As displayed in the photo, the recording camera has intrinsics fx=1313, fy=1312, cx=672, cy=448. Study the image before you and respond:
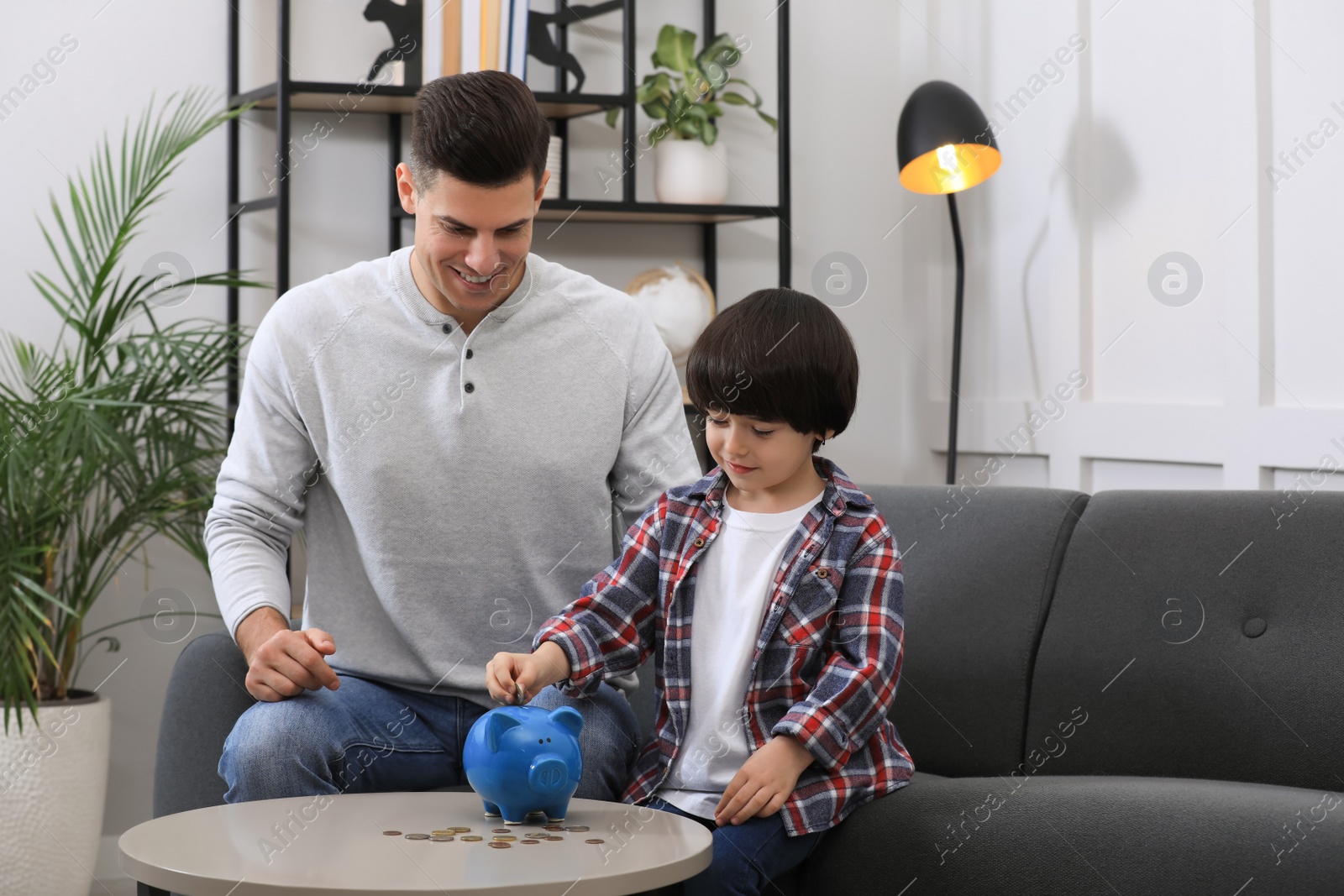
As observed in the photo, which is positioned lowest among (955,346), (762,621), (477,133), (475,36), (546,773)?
(546,773)

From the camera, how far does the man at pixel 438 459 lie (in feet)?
5.19

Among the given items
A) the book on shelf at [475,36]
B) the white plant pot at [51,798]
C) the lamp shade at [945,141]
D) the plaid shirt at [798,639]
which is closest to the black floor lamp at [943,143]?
the lamp shade at [945,141]

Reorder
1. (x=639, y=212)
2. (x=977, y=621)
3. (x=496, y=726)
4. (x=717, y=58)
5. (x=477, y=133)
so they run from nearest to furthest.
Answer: (x=496, y=726) → (x=477, y=133) → (x=977, y=621) → (x=639, y=212) → (x=717, y=58)

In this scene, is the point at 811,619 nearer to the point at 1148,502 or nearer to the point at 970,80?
the point at 1148,502

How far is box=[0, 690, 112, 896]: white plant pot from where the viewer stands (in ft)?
7.49

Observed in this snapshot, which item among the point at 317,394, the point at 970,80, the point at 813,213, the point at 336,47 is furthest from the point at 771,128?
the point at 317,394

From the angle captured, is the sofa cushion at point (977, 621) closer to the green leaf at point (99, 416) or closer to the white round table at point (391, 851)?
the white round table at point (391, 851)

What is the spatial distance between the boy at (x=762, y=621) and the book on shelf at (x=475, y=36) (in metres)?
1.32

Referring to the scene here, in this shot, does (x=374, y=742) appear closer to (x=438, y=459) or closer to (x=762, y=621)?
(x=438, y=459)

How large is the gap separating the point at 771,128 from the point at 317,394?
1766mm

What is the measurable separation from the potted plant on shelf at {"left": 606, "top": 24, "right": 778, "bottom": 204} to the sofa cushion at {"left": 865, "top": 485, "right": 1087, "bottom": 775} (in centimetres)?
121

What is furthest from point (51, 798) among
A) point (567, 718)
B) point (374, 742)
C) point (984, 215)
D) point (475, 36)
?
point (984, 215)

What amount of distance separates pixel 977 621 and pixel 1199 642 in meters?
0.30

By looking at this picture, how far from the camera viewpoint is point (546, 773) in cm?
118
